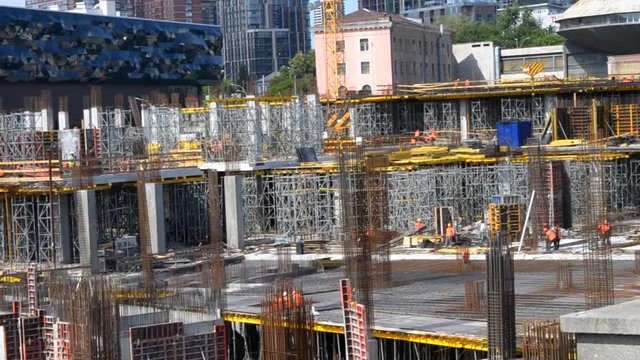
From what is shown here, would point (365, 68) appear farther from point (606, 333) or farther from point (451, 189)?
point (606, 333)

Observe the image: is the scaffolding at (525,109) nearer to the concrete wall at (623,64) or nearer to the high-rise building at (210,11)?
the concrete wall at (623,64)

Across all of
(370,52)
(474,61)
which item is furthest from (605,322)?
(474,61)

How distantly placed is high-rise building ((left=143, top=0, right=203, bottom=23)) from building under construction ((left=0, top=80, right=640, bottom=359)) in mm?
104321

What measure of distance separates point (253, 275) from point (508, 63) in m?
44.1

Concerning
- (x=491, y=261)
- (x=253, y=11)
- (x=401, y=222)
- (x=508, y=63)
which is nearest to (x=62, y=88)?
(x=508, y=63)

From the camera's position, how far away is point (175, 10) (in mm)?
156375

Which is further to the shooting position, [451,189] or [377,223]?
[451,189]

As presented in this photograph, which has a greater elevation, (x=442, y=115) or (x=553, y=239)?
(x=442, y=115)

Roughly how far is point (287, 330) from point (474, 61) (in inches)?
2176

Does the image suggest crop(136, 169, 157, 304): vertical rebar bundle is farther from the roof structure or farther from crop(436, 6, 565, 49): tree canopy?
crop(436, 6, 565, 49): tree canopy

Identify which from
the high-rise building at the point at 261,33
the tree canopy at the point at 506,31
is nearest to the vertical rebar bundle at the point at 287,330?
the tree canopy at the point at 506,31

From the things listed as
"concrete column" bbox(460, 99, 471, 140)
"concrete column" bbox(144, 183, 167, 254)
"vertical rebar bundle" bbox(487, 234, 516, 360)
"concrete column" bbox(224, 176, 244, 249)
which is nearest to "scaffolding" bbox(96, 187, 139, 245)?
"concrete column" bbox(144, 183, 167, 254)

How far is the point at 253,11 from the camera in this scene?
156 m

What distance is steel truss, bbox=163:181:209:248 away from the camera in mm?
37688
